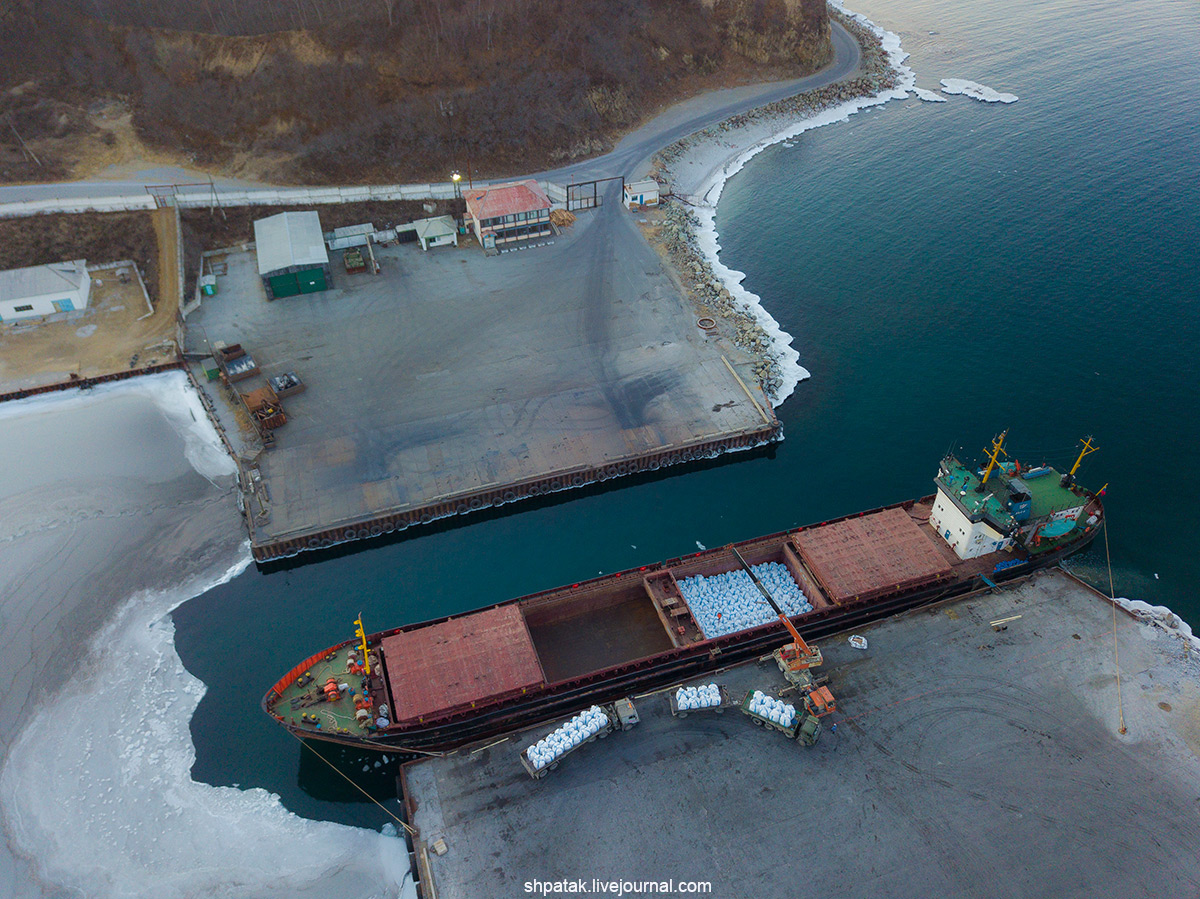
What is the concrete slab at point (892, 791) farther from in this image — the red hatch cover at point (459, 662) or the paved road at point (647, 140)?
the paved road at point (647, 140)

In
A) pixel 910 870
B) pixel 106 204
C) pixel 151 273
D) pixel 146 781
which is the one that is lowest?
pixel 146 781

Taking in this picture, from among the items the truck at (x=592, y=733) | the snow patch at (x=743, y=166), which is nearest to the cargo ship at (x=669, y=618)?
the truck at (x=592, y=733)

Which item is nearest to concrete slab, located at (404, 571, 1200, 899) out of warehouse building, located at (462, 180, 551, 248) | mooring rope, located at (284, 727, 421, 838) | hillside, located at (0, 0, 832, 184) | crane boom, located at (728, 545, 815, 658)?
crane boom, located at (728, 545, 815, 658)

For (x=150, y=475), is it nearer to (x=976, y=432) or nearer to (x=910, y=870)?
(x=910, y=870)

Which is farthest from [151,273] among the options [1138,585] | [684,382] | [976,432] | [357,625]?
[1138,585]

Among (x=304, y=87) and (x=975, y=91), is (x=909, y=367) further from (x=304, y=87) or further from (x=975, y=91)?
(x=304, y=87)

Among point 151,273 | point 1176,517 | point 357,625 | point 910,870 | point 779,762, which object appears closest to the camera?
point 910,870

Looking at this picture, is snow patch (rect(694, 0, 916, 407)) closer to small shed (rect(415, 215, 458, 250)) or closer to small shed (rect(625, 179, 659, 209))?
small shed (rect(625, 179, 659, 209))
